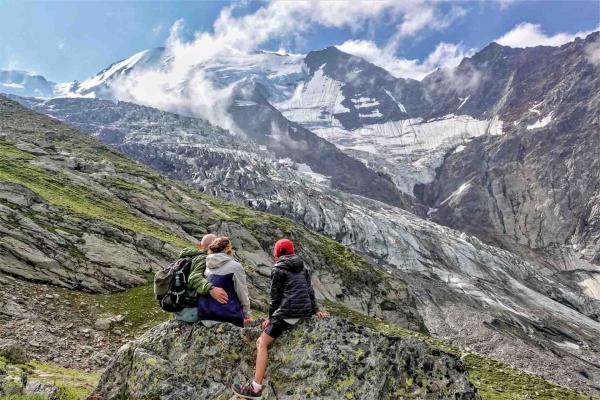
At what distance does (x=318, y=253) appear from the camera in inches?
3243

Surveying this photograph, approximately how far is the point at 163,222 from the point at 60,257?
31.4 metres

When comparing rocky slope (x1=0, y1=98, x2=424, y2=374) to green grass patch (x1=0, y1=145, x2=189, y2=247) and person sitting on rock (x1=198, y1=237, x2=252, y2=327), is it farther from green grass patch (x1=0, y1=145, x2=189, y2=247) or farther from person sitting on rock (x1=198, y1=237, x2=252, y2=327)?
person sitting on rock (x1=198, y1=237, x2=252, y2=327)

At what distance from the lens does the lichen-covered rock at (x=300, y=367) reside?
37.2 feet

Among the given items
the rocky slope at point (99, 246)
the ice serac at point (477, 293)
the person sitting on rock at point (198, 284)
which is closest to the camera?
the person sitting on rock at point (198, 284)

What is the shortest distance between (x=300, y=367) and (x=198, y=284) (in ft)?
11.1

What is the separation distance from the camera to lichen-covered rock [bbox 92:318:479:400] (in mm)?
11344

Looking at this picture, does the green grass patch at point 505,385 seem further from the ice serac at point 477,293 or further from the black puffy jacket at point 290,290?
the ice serac at point 477,293

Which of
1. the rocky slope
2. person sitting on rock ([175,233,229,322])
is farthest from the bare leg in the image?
the rocky slope

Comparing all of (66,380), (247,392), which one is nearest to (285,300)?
(247,392)

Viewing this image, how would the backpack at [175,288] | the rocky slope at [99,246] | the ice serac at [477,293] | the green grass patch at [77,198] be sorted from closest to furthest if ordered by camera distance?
1. the backpack at [175,288]
2. the rocky slope at [99,246]
3. the green grass patch at [77,198]
4. the ice serac at [477,293]

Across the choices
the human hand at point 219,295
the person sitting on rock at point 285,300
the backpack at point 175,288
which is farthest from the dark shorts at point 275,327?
the backpack at point 175,288

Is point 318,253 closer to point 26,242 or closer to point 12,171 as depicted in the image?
point 12,171

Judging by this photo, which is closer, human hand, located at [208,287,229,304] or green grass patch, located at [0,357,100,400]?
human hand, located at [208,287,229,304]

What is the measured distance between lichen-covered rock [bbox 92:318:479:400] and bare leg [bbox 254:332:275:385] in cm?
29
